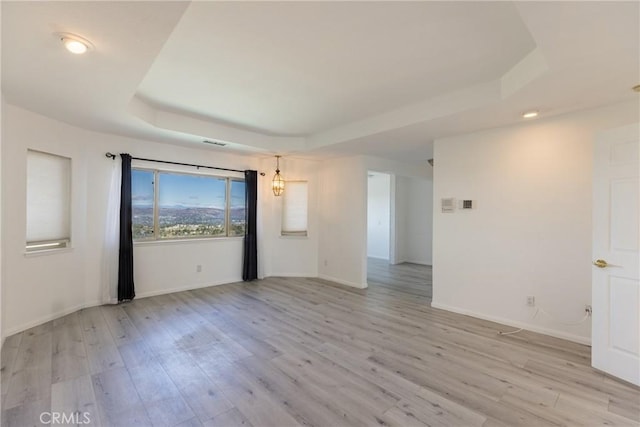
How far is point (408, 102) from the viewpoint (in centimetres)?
342

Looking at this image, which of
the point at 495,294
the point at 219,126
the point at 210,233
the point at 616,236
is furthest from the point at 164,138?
the point at 616,236

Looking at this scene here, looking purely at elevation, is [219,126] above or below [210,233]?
above

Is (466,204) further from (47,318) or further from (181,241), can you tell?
(47,318)

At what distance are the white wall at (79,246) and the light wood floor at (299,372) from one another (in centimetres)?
37

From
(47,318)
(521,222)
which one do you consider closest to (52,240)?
(47,318)

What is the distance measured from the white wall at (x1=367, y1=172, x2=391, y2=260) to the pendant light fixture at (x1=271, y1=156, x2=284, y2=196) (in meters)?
3.53

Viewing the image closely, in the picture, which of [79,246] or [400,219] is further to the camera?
[400,219]

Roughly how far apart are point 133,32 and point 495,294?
4.54 meters

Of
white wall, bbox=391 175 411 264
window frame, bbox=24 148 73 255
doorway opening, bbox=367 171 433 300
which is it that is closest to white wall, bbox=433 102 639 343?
doorway opening, bbox=367 171 433 300

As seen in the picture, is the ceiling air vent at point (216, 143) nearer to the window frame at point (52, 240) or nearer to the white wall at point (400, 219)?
the window frame at point (52, 240)

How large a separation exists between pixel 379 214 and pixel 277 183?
412 centimetres

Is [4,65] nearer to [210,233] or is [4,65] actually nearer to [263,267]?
[210,233]

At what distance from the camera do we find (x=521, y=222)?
135 inches

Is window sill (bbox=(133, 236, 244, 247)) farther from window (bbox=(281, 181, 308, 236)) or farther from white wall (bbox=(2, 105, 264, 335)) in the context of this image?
window (bbox=(281, 181, 308, 236))
